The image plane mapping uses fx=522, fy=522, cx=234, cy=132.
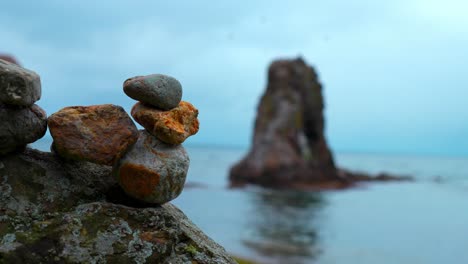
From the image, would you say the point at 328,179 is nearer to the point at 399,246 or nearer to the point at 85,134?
the point at 399,246

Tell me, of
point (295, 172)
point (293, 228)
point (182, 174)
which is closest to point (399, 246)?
point (293, 228)

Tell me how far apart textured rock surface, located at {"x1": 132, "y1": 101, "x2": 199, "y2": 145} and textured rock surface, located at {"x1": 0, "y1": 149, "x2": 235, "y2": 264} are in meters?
0.79

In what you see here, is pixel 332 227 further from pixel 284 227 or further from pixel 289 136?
pixel 289 136

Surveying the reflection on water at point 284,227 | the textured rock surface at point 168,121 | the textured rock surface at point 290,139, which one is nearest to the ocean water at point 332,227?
the reflection on water at point 284,227

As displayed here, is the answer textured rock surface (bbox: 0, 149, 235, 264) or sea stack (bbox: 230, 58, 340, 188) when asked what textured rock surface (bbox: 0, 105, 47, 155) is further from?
sea stack (bbox: 230, 58, 340, 188)

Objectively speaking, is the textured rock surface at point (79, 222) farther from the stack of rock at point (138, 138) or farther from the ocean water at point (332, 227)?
the ocean water at point (332, 227)

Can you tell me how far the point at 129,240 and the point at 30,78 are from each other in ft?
6.27

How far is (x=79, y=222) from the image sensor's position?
5.26 meters

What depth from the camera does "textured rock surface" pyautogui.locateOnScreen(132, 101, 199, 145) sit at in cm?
579

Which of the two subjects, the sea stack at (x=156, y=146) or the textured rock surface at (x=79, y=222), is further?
the sea stack at (x=156, y=146)

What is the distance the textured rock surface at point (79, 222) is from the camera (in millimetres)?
5066

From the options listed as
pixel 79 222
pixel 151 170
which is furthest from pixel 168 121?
pixel 79 222

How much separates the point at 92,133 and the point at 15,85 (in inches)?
36.9

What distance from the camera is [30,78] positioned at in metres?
5.16
